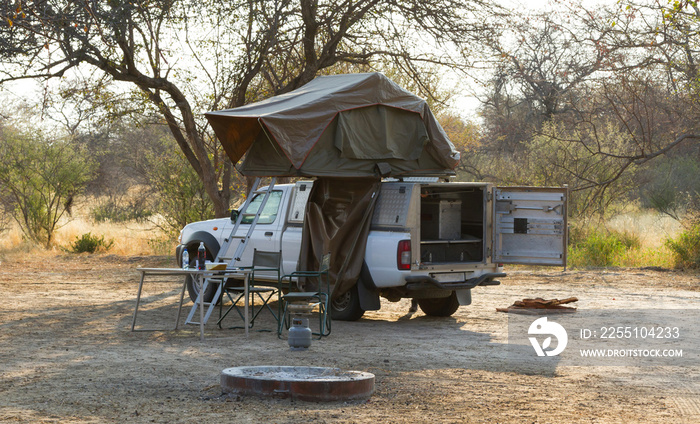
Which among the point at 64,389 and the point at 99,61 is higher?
the point at 99,61

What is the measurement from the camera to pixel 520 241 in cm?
986

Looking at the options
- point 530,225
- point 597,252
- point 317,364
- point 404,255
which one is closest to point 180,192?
point 597,252

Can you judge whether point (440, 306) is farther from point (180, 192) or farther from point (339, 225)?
point (180, 192)

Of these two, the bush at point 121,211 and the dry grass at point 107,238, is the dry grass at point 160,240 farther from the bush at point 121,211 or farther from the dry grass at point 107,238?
the bush at point 121,211

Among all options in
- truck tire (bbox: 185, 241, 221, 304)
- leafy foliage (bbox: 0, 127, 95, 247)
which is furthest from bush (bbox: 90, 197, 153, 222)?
truck tire (bbox: 185, 241, 221, 304)

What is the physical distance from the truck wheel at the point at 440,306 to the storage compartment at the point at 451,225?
58 cm

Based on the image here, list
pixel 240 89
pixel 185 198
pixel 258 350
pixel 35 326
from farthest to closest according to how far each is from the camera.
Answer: pixel 185 198 → pixel 240 89 → pixel 35 326 → pixel 258 350

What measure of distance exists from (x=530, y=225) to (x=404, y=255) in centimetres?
161

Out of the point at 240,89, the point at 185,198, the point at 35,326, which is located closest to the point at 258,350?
the point at 35,326

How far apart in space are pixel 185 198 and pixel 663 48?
11.6 meters

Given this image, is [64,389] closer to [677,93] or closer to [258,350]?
[258,350]

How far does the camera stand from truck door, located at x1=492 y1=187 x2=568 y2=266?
9.49 metres

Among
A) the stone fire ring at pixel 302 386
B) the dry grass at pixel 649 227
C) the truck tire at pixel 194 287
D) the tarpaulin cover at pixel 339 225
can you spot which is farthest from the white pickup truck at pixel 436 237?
the dry grass at pixel 649 227

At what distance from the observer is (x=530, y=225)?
9703mm
